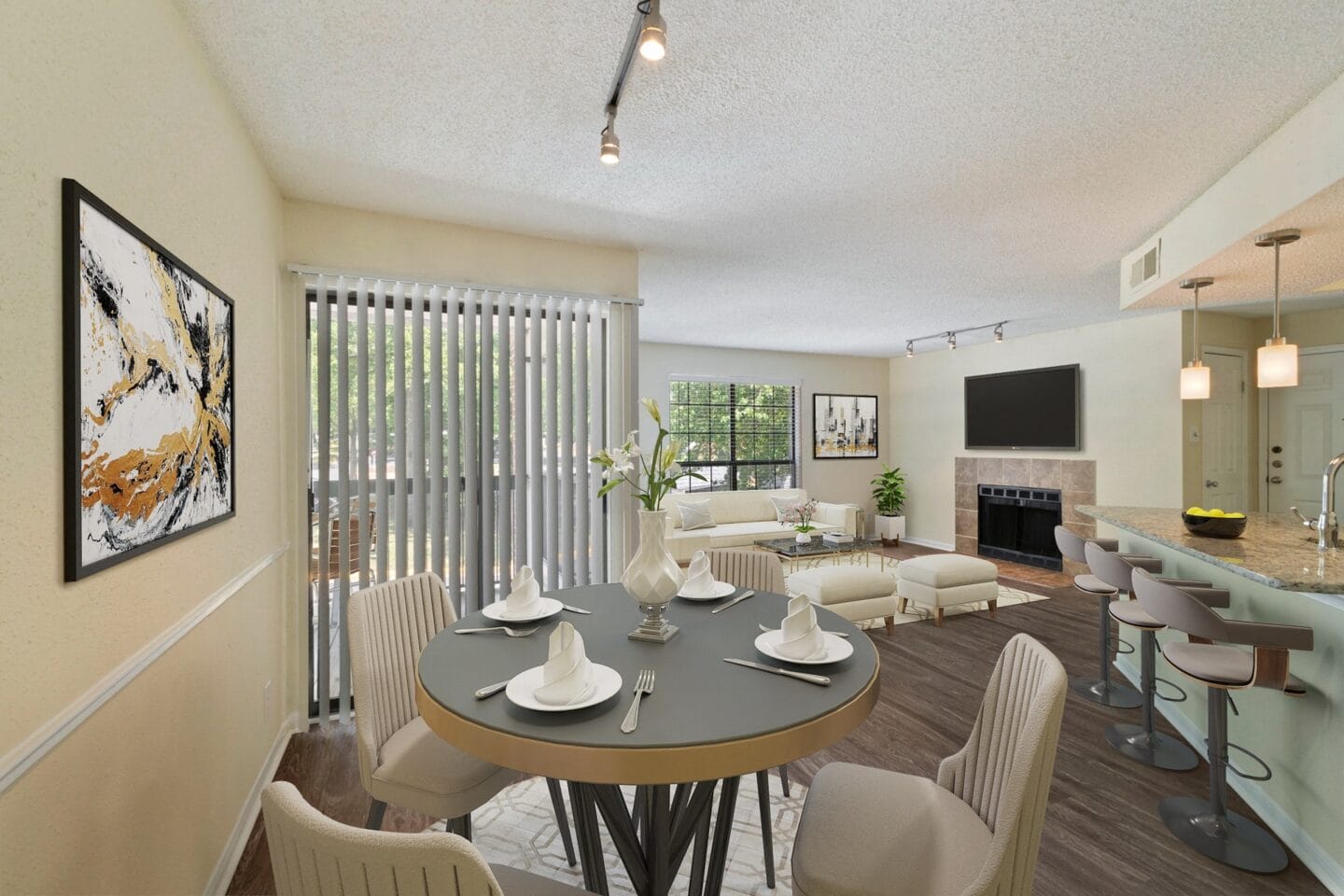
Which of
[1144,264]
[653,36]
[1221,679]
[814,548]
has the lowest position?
[814,548]

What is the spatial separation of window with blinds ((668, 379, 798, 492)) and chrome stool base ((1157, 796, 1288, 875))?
545cm

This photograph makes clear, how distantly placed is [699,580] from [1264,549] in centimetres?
230

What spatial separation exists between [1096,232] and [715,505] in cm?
440

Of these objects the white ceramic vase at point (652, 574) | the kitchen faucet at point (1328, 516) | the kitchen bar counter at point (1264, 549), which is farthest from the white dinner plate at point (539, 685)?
the kitchen faucet at point (1328, 516)

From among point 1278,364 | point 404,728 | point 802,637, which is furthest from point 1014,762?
point 1278,364

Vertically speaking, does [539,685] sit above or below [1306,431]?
below

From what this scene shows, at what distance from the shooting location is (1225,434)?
17.9 ft

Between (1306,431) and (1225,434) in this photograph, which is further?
(1225,434)

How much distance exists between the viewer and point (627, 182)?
8.74 ft

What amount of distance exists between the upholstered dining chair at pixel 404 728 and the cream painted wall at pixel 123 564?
44 cm

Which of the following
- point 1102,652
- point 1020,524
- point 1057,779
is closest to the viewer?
point 1057,779

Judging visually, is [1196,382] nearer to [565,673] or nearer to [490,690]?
[565,673]

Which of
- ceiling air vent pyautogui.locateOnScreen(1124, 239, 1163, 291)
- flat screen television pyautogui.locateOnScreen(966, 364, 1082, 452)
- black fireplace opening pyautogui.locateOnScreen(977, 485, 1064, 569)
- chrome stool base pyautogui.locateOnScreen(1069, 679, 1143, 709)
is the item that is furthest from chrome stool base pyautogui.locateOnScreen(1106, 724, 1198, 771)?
flat screen television pyautogui.locateOnScreen(966, 364, 1082, 452)

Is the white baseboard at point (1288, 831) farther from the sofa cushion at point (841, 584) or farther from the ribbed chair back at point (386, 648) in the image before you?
the ribbed chair back at point (386, 648)
